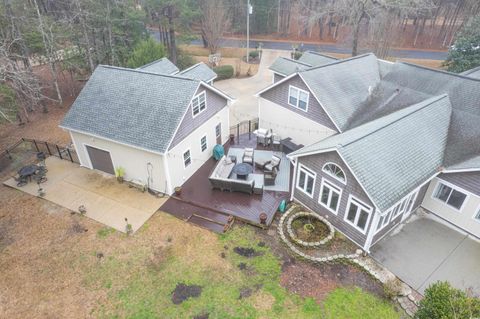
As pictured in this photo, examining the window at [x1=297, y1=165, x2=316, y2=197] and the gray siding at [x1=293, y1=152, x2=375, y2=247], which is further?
the window at [x1=297, y1=165, x2=316, y2=197]

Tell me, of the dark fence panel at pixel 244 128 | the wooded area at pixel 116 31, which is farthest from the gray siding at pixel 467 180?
the wooded area at pixel 116 31

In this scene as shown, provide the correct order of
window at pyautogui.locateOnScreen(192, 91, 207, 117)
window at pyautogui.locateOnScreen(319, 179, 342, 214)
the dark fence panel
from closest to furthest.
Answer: window at pyautogui.locateOnScreen(319, 179, 342, 214) < window at pyautogui.locateOnScreen(192, 91, 207, 117) < the dark fence panel

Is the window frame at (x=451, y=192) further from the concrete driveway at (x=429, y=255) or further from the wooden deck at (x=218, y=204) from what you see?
the wooden deck at (x=218, y=204)

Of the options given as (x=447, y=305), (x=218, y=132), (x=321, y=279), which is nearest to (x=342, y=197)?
(x=321, y=279)

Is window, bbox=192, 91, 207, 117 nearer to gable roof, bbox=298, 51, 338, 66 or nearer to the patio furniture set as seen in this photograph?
the patio furniture set

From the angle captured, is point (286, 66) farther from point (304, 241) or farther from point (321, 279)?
point (321, 279)

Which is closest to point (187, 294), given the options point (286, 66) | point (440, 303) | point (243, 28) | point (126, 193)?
point (126, 193)

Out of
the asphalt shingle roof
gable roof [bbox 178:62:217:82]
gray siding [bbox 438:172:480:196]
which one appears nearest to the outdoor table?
the asphalt shingle roof

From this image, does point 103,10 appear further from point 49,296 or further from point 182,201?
point 49,296
